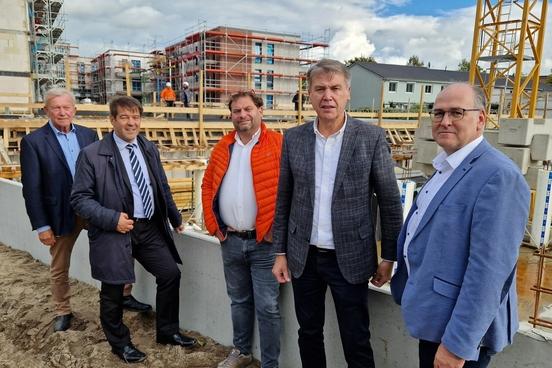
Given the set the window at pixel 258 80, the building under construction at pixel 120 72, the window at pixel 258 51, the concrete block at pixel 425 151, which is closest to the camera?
the concrete block at pixel 425 151

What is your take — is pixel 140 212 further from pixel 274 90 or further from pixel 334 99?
pixel 274 90

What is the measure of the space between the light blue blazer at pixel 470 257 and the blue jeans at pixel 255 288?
1117 mm

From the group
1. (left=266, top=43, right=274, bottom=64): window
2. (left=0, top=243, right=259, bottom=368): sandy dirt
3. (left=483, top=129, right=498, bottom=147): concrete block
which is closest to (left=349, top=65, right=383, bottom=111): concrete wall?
(left=266, top=43, right=274, bottom=64): window

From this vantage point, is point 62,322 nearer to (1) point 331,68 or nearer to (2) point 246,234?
(2) point 246,234

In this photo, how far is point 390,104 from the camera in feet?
124

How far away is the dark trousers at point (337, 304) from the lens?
6.95 feet

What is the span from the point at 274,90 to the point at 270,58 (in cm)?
334

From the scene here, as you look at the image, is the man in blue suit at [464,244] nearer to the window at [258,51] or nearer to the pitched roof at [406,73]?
the pitched roof at [406,73]

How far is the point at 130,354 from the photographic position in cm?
295

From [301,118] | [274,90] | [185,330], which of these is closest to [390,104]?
[274,90]

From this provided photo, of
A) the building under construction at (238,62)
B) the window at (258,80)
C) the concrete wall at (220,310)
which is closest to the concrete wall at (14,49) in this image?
the building under construction at (238,62)

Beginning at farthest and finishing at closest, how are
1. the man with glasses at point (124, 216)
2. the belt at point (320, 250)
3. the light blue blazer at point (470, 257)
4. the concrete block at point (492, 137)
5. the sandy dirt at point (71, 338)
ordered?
1. the concrete block at point (492, 137)
2. the sandy dirt at point (71, 338)
3. the man with glasses at point (124, 216)
4. the belt at point (320, 250)
5. the light blue blazer at point (470, 257)

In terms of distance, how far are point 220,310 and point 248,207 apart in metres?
1.09

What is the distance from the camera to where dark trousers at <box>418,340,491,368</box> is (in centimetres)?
157
